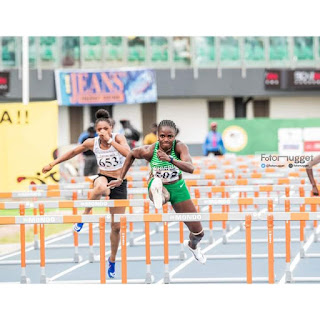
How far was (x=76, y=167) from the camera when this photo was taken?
24.2 m

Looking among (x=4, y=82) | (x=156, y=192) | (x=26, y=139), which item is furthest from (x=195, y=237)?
(x=4, y=82)

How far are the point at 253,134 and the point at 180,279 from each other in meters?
23.5

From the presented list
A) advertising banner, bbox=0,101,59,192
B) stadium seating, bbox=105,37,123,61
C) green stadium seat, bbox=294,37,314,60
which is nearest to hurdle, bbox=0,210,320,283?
advertising banner, bbox=0,101,59,192

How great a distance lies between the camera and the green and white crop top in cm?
811

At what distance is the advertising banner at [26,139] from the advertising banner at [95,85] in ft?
67.8

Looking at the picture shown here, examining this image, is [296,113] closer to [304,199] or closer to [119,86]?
[119,86]

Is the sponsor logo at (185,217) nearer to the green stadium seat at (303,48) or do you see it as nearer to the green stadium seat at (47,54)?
the green stadium seat at (47,54)

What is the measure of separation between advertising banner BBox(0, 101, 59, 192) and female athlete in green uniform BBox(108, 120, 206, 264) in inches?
317

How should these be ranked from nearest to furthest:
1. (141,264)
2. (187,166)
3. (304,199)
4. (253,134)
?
(187,166)
(304,199)
(141,264)
(253,134)

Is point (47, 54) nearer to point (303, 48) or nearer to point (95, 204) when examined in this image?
point (303, 48)

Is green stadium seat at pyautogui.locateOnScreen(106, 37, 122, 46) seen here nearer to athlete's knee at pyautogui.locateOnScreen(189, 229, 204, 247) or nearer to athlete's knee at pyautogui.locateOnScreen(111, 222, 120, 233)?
athlete's knee at pyautogui.locateOnScreen(111, 222, 120, 233)

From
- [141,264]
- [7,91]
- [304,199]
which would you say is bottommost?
[141,264]

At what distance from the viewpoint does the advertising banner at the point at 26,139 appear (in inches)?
656

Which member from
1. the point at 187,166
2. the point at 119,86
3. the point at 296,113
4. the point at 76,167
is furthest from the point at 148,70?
the point at 187,166
